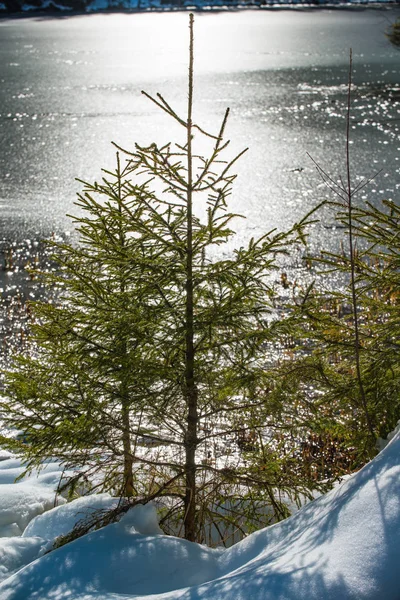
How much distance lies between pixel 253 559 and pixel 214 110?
3168 cm

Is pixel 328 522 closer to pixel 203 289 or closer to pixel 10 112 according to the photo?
pixel 203 289

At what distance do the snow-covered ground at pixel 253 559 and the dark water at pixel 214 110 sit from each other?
43.7 ft

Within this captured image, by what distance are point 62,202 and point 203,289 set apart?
16576 millimetres

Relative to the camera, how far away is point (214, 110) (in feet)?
111

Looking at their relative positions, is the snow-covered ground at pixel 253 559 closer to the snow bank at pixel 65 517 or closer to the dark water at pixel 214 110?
the snow bank at pixel 65 517

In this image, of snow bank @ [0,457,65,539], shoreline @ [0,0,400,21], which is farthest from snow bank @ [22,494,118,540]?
shoreline @ [0,0,400,21]

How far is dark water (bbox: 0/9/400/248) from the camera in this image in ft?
70.1

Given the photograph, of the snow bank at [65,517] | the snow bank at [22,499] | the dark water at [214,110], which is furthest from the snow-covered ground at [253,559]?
the dark water at [214,110]

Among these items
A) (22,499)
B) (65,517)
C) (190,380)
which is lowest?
(22,499)

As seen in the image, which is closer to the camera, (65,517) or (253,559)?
(253,559)

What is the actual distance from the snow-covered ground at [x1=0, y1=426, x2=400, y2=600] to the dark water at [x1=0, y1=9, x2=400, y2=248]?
1333cm

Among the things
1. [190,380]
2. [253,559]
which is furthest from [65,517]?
[253,559]

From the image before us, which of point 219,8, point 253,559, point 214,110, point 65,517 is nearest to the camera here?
point 253,559

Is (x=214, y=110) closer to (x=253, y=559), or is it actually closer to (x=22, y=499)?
(x=22, y=499)
